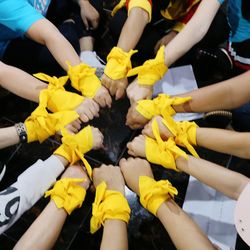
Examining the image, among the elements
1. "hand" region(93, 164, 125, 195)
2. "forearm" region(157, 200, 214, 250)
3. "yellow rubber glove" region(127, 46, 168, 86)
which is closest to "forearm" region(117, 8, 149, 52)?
"yellow rubber glove" region(127, 46, 168, 86)

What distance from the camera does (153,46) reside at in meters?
1.66

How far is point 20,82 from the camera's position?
135cm

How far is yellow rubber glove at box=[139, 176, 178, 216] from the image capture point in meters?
1.17

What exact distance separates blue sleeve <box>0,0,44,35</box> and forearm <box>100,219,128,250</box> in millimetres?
703

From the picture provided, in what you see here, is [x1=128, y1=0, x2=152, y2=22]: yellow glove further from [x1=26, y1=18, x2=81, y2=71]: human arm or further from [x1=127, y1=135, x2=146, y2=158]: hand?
[x1=127, y1=135, x2=146, y2=158]: hand

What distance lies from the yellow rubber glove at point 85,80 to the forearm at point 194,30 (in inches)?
10.5

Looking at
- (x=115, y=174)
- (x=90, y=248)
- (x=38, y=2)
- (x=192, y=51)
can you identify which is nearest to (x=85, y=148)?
(x=115, y=174)

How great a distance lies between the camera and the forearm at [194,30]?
1345mm

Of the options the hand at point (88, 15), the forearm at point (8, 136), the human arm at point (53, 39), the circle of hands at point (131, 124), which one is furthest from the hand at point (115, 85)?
the hand at point (88, 15)

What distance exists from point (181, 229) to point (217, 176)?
0.63 feet

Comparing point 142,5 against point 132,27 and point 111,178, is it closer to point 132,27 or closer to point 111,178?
point 132,27

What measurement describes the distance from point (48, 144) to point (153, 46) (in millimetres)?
598

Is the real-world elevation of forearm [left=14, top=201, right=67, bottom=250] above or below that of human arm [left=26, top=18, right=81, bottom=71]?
below

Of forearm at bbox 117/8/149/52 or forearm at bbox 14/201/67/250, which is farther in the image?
forearm at bbox 117/8/149/52
